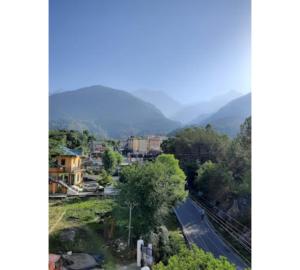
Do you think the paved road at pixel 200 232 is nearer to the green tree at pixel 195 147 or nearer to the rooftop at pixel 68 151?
the green tree at pixel 195 147

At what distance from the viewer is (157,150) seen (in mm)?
2223

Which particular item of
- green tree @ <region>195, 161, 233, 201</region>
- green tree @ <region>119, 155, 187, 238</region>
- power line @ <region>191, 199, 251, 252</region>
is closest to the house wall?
green tree @ <region>119, 155, 187, 238</region>

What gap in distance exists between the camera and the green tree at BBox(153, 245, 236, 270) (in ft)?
5.80

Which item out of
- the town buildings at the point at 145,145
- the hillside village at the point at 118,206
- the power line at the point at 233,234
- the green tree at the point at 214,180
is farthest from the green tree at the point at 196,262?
the town buildings at the point at 145,145

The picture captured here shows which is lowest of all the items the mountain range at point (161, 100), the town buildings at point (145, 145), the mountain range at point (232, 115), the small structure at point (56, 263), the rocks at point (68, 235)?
the small structure at point (56, 263)

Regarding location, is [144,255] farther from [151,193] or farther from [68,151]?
[68,151]

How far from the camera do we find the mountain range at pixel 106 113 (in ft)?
7.36

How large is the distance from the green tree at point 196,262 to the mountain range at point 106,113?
2.73 ft

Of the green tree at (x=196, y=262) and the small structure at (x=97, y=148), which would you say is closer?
the green tree at (x=196, y=262)

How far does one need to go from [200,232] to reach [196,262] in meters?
0.36

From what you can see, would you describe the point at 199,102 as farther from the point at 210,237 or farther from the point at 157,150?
the point at 210,237
